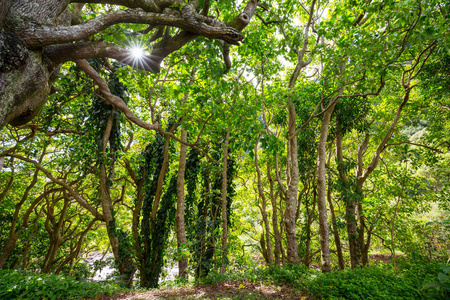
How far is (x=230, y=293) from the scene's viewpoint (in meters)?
4.41

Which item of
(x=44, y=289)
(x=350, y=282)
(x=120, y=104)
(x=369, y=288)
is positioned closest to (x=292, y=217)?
(x=350, y=282)

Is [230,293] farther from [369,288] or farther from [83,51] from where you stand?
[83,51]

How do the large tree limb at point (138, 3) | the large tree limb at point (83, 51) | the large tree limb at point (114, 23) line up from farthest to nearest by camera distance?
the large tree limb at point (138, 3) → the large tree limb at point (83, 51) → the large tree limb at point (114, 23)

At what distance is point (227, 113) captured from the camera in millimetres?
4145

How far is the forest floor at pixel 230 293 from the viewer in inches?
164

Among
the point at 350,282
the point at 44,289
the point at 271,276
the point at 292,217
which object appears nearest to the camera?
the point at 44,289

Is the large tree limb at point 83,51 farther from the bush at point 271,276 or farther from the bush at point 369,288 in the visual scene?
the bush at point 271,276

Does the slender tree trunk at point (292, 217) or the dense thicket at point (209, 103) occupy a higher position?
the dense thicket at point (209, 103)

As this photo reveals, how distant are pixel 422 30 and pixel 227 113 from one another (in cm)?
354

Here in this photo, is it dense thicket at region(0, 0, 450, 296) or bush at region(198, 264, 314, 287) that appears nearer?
dense thicket at region(0, 0, 450, 296)

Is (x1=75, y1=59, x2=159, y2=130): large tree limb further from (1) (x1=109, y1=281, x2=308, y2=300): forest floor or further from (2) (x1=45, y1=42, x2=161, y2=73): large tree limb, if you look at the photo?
(1) (x1=109, y1=281, x2=308, y2=300): forest floor

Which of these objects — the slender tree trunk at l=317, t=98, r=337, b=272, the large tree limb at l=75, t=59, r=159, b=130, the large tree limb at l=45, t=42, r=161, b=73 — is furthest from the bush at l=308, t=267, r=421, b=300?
the large tree limb at l=45, t=42, r=161, b=73

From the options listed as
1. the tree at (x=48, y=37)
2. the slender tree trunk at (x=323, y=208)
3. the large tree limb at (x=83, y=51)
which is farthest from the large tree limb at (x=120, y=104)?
the slender tree trunk at (x=323, y=208)

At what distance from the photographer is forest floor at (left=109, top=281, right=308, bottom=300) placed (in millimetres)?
4168
